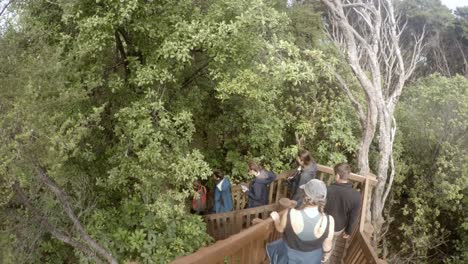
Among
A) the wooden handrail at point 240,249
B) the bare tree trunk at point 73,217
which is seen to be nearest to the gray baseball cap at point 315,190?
the wooden handrail at point 240,249

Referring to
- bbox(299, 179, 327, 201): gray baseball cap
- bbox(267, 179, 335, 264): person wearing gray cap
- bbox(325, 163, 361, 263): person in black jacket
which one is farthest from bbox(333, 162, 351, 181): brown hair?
bbox(299, 179, 327, 201): gray baseball cap

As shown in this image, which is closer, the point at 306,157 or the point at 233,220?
the point at 306,157

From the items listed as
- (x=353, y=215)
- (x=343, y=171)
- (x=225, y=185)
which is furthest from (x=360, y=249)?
(x=225, y=185)

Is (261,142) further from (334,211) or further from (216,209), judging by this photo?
(334,211)

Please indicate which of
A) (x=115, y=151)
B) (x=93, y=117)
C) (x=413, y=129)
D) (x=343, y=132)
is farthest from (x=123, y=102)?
(x=413, y=129)

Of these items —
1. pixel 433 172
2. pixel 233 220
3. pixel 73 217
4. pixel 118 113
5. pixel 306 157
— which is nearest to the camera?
pixel 73 217

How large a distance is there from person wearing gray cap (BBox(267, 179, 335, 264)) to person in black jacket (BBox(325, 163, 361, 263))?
139 cm

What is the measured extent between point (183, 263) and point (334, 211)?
3023mm

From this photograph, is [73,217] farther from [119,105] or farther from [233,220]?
[233,220]

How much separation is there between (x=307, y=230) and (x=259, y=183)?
140 inches

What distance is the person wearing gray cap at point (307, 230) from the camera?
3496mm

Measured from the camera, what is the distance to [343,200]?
5062mm

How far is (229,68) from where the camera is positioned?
718 centimetres

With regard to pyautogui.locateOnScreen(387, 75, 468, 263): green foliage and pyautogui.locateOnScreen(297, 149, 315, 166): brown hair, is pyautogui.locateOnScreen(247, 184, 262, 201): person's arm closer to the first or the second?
pyautogui.locateOnScreen(297, 149, 315, 166): brown hair
